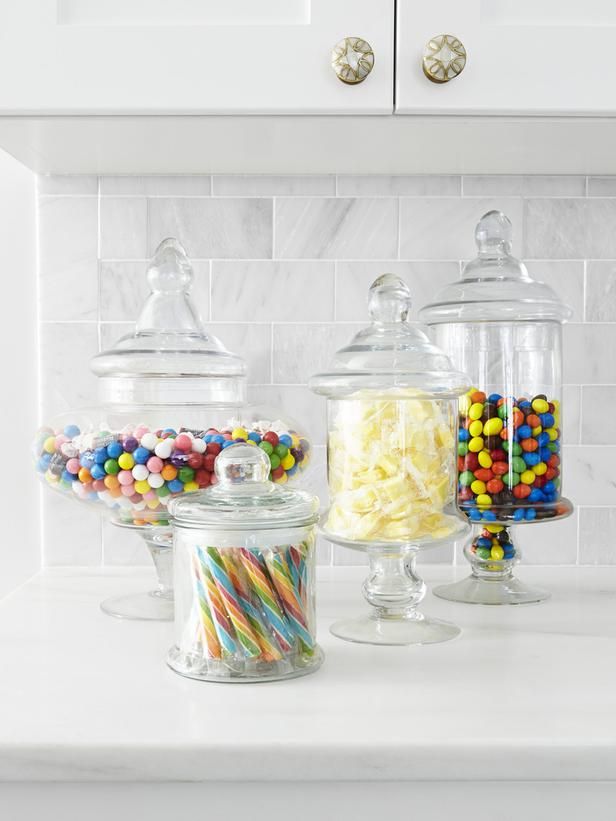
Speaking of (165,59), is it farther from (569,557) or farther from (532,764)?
(569,557)

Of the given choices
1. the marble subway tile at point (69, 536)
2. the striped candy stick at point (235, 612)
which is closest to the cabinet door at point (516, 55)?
the striped candy stick at point (235, 612)

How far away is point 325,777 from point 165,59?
2.50 ft

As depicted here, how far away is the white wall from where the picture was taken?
1444mm

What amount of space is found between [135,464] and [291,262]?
0.50m

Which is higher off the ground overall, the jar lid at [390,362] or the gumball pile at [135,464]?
the jar lid at [390,362]

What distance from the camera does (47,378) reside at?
1.43m

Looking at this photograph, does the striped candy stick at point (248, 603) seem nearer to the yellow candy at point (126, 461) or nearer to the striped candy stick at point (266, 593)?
the striped candy stick at point (266, 593)

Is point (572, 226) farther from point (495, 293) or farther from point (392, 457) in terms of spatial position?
point (392, 457)

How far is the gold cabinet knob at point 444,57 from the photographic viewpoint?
1.01m

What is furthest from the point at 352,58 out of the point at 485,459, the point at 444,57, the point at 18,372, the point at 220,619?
the point at 18,372

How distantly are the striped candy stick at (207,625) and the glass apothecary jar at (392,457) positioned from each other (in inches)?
7.7

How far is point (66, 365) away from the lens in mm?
1428

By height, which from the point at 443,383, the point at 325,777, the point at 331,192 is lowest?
the point at 325,777

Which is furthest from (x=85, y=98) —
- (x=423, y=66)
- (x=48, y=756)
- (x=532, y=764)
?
(x=532, y=764)
